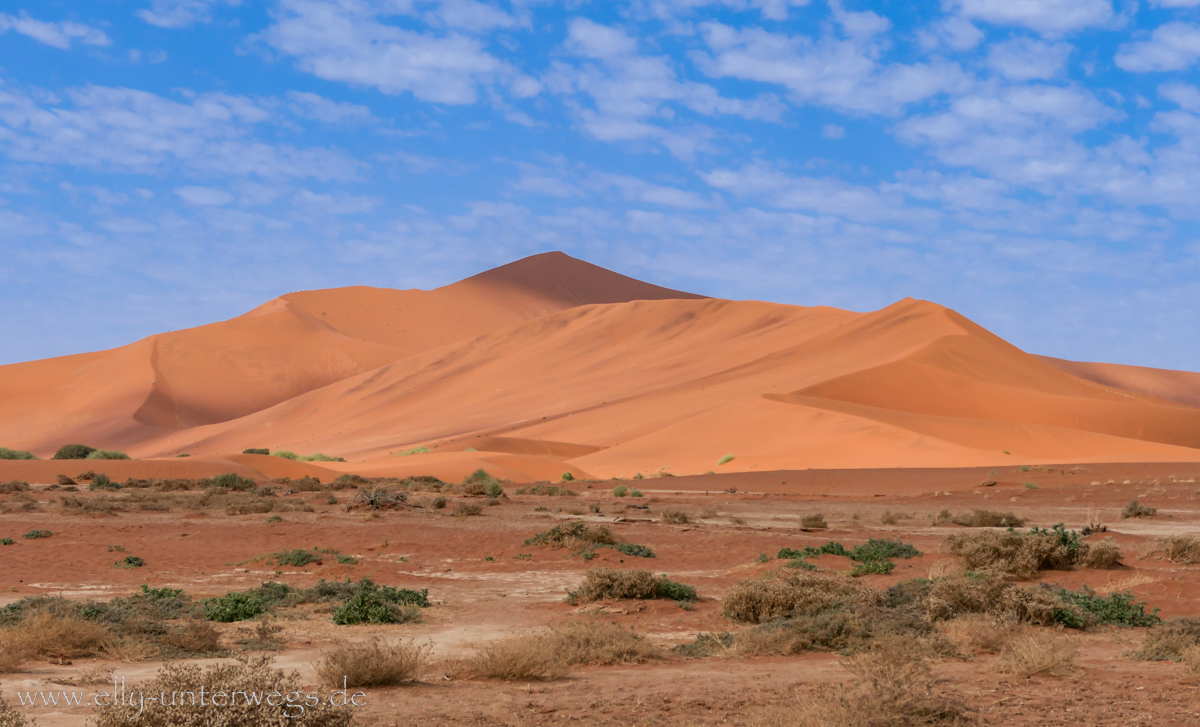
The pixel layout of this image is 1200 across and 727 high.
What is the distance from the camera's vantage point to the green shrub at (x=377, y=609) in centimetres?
994

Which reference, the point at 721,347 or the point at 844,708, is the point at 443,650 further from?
the point at 721,347

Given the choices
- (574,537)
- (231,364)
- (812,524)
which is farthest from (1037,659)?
(231,364)

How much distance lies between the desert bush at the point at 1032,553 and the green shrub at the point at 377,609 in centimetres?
731

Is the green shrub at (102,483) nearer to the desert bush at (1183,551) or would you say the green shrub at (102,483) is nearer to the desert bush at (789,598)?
the desert bush at (789,598)

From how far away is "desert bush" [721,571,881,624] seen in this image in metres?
9.58

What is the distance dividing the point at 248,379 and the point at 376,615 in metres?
92.0

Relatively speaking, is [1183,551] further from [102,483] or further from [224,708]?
[102,483]

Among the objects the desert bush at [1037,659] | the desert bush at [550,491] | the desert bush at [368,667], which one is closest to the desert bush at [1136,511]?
the desert bush at [550,491]

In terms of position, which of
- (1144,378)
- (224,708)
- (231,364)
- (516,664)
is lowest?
(516,664)

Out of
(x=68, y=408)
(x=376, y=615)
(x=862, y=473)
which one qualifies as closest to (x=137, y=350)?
(x=68, y=408)

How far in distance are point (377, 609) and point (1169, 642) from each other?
7482 mm

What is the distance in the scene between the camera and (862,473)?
34.7m

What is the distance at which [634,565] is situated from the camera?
15.4 m

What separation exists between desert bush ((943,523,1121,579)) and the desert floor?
249 mm
